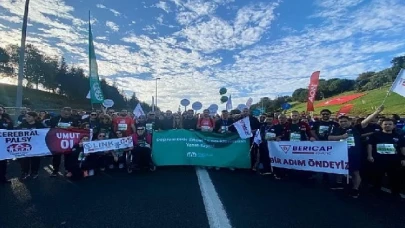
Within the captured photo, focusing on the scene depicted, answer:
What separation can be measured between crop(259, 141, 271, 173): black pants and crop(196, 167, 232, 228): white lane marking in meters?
1.98

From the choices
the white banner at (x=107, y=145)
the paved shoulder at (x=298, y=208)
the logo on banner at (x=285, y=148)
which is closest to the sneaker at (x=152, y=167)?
the white banner at (x=107, y=145)

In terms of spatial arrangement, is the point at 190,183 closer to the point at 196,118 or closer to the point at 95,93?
the point at 196,118

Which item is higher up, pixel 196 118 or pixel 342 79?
pixel 342 79

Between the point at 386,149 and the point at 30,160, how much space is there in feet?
30.0

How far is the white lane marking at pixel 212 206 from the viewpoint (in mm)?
4535

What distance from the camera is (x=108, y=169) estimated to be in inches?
365

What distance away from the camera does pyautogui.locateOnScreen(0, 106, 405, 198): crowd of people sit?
22.5 ft

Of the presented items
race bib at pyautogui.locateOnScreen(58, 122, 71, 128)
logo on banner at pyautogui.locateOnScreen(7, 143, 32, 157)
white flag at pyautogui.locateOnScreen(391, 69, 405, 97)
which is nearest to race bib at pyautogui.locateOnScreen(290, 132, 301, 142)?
white flag at pyautogui.locateOnScreen(391, 69, 405, 97)

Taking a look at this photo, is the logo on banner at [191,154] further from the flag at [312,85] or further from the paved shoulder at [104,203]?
the flag at [312,85]

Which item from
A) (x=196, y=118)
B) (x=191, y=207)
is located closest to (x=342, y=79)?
(x=196, y=118)

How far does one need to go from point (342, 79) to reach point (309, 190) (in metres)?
88.4

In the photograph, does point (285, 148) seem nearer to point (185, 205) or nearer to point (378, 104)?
point (185, 205)

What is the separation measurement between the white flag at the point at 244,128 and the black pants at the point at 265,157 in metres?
0.61

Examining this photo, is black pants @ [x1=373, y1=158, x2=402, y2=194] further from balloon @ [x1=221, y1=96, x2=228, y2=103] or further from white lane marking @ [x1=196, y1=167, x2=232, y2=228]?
balloon @ [x1=221, y1=96, x2=228, y2=103]
